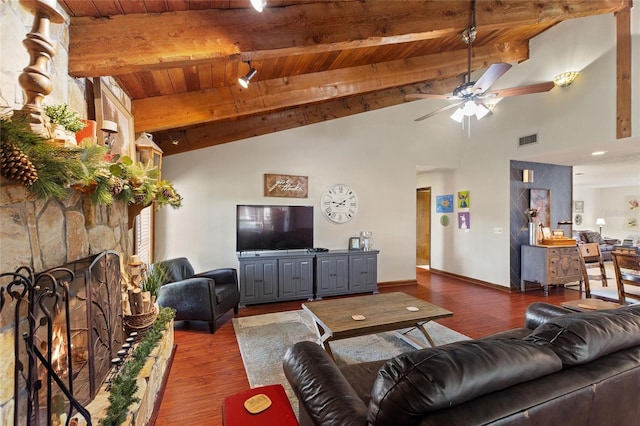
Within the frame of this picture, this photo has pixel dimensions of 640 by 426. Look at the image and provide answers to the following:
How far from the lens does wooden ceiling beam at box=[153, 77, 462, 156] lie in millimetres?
4282

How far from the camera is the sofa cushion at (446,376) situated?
893 millimetres

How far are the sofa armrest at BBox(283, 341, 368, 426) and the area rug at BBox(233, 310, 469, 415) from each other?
0.87 m

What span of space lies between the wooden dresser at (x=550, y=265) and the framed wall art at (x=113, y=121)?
6.09m

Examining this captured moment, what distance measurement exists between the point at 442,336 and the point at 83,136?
360 cm

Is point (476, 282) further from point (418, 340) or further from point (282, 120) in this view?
point (282, 120)

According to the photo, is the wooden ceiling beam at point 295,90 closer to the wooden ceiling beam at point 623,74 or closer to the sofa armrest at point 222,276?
the wooden ceiling beam at point 623,74

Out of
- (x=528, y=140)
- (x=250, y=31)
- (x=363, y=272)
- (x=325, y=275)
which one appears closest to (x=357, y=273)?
(x=363, y=272)

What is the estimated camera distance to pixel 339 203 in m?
5.24

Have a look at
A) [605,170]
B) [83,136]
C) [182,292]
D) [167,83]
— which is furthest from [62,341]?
[605,170]

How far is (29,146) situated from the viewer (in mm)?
1057

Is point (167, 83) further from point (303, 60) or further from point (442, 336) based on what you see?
point (442, 336)

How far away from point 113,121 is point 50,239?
1306mm

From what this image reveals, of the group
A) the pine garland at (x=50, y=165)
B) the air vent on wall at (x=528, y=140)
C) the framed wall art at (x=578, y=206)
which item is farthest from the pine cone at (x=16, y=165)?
the framed wall art at (x=578, y=206)

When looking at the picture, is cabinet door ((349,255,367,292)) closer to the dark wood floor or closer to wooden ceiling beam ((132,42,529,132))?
the dark wood floor
